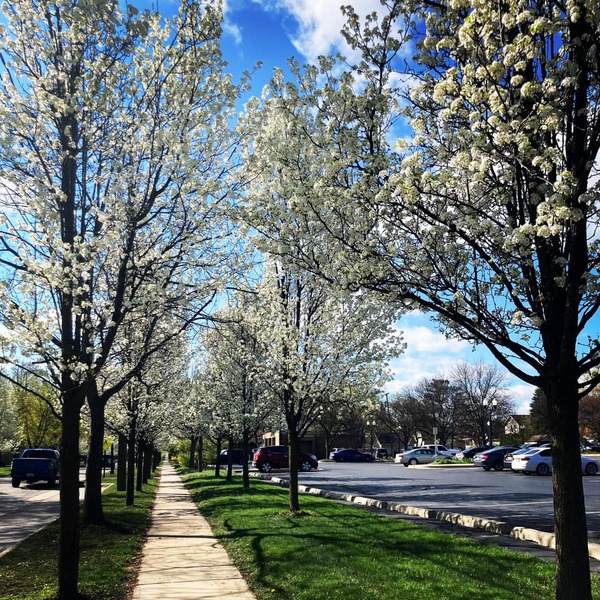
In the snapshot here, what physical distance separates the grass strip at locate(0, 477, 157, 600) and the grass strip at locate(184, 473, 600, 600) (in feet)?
5.08

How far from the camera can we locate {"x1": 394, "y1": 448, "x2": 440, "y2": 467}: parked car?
4794 centimetres

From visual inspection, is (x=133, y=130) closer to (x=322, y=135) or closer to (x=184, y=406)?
(x=322, y=135)

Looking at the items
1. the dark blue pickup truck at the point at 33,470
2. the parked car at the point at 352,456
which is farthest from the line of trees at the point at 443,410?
the dark blue pickup truck at the point at 33,470

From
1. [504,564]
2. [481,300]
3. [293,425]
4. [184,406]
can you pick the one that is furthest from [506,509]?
[184,406]

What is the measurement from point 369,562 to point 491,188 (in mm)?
5379

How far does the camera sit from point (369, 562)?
25.5ft

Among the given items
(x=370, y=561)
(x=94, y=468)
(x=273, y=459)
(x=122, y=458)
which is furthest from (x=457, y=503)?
(x=273, y=459)

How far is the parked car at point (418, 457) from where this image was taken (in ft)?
157

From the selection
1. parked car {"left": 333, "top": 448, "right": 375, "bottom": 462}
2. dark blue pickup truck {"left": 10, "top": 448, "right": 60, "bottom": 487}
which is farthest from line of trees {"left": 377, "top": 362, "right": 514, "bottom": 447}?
dark blue pickup truck {"left": 10, "top": 448, "right": 60, "bottom": 487}

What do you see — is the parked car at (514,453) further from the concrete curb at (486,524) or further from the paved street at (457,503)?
the concrete curb at (486,524)

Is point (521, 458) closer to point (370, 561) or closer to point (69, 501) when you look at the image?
point (370, 561)

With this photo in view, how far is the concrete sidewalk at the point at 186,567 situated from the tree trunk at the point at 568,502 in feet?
11.4

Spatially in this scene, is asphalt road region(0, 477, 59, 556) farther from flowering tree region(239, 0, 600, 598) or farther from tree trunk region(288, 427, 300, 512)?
flowering tree region(239, 0, 600, 598)

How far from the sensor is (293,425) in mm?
13227
